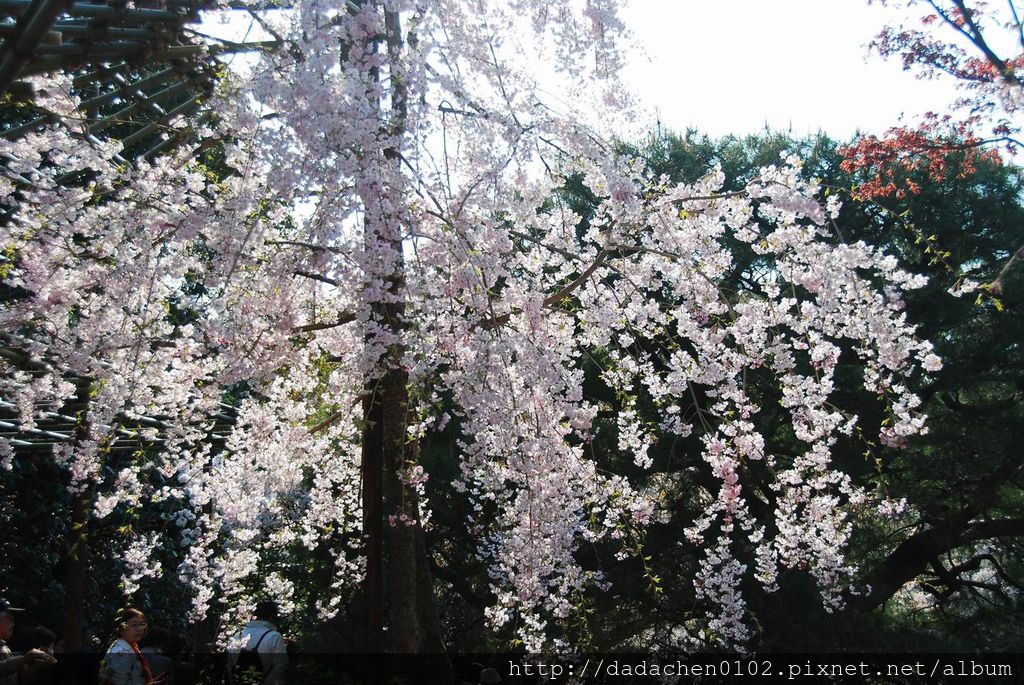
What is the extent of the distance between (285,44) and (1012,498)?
31.7 ft

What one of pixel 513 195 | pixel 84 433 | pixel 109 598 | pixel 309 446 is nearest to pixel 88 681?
pixel 84 433

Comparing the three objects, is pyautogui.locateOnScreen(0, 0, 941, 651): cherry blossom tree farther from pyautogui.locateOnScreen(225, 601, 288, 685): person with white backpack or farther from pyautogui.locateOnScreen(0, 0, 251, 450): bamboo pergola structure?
pyautogui.locateOnScreen(225, 601, 288, 685): person with white backpack

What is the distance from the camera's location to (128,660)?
4750 millimetres

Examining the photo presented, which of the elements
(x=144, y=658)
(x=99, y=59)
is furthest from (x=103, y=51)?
(x=144, y=658)

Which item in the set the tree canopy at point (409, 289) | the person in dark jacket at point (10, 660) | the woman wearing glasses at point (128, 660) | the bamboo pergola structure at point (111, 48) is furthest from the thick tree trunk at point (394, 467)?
the person in dark jacket at point (10, 660)

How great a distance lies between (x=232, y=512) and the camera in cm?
631

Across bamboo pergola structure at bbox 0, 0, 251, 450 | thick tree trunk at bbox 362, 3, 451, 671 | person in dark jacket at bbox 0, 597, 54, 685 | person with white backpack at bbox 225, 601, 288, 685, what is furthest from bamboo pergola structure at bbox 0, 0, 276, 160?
person in dark jacket at bbox 0, 597, 54, 685

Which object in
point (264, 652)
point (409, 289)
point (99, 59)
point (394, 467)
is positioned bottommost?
point (264, 652)

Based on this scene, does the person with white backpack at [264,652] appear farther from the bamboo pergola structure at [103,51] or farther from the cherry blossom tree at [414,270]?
the bamboo pergola structure at [103,51]

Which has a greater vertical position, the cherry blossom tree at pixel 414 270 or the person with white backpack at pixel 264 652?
the cherry blossom tree at pixel 414 270

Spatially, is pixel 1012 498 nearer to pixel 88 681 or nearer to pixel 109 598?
pixel 88 681

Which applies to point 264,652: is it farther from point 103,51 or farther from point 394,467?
point 103,51

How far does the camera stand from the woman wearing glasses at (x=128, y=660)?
→ 4.72m

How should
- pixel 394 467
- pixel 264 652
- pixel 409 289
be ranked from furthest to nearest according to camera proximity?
pixel 394 467 → pixel 264 652 → pixel 409 289
